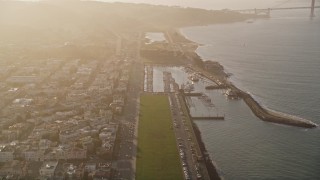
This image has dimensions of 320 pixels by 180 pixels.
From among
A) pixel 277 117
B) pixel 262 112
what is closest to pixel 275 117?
pixel 277 117

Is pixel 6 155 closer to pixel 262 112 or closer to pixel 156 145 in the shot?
pixel 156 145

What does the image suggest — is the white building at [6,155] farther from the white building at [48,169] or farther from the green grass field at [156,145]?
the green grass field at [156,145]

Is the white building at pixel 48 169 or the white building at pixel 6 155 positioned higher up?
the white building at pixel 6 155

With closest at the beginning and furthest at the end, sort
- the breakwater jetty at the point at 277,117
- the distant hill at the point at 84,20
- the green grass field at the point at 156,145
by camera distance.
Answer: the green grass field at the point at 156,145, the breakwater jetty at the point at 277,117, the distant hill at the point at 84,20

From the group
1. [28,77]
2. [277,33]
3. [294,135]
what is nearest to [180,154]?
[294,135]

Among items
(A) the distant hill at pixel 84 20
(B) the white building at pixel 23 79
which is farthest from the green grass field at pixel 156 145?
(A) the distant hill at pixel 84 20

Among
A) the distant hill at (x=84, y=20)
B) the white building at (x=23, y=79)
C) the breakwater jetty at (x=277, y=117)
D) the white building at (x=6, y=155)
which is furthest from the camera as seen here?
the distant hill at (x=84, y=20)

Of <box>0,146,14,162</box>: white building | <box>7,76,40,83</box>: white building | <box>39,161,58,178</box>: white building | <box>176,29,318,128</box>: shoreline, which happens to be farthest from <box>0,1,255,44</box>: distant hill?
<box>39,161,58,178</box>: white building

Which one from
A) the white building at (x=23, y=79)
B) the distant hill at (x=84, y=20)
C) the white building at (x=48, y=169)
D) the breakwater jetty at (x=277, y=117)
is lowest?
the white building at (x=48, y=169)

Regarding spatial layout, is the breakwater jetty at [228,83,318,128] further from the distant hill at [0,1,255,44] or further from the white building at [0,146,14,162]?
the distant hill at [0,1,255,44]
